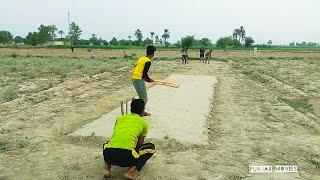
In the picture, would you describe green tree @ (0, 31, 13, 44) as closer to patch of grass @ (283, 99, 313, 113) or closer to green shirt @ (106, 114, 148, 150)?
patch of grass @ (283, 99, 313, 113)

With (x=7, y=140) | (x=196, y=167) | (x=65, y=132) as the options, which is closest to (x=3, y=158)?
(x=7, y=140)

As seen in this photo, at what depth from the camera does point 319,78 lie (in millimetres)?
19656

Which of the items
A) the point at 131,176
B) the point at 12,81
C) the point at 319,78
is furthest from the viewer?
the point at 319,78

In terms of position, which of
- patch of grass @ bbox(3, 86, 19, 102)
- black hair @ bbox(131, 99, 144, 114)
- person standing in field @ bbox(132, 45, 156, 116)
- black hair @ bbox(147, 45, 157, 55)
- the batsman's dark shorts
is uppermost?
black hair @ bbox(147, 45, 157, 55)

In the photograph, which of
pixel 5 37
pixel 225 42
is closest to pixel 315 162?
pixel 225 42

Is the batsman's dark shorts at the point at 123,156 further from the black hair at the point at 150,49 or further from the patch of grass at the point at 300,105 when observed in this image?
the patch of grass at the point at 300,105

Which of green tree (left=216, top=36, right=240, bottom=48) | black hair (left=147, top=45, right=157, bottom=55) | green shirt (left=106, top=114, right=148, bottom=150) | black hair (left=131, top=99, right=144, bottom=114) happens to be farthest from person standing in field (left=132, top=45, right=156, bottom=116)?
green tree (left=216, top=36, right=240, bottom=48)

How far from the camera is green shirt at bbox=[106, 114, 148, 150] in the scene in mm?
5137

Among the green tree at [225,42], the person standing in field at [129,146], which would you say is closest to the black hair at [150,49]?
the person standing in field at [129,146]

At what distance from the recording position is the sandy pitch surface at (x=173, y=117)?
7.72m

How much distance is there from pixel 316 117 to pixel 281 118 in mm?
1524

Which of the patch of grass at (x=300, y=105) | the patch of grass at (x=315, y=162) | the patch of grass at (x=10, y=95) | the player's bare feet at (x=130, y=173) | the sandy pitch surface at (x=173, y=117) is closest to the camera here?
the player's bare feet at (x=130, y=173)

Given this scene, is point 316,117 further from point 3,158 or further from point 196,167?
point 3,158

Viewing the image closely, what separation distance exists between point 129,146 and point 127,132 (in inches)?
7.3
